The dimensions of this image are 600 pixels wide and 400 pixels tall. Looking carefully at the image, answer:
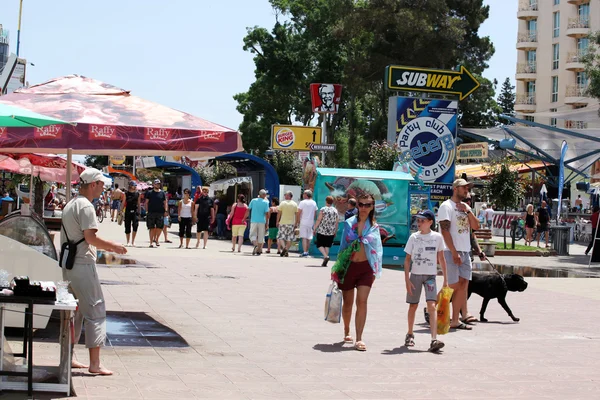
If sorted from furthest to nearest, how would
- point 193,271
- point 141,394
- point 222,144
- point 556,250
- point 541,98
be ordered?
1. point 541,98
2. point 556,250
3. point 193,271
4. point 222,144
5. point 141,394

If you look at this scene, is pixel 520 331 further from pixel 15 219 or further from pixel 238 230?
pixel 238 230

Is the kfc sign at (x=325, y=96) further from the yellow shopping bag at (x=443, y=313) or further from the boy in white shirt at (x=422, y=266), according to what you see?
the yellow shopping bag at (x=443, y=313)

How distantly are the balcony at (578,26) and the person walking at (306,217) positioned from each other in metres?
51.4

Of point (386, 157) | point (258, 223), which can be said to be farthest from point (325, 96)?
point (258, 223)

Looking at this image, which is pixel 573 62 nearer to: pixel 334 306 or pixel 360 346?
pixel 334 306

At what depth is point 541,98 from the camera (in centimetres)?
7444

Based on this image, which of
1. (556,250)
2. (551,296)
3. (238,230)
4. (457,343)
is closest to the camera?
(457,343)

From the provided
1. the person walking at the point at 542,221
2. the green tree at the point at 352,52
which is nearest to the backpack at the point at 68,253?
the person walking at the point at 542,221

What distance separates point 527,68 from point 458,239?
68468 mm

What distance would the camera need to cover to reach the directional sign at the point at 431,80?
98.4ft

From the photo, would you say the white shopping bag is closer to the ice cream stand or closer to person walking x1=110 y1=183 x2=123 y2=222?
the ice cream stand

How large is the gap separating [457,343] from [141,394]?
4501mm

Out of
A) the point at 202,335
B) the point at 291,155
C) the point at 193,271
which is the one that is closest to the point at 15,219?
the point at 202,335

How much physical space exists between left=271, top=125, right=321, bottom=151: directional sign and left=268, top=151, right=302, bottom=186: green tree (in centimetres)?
230
